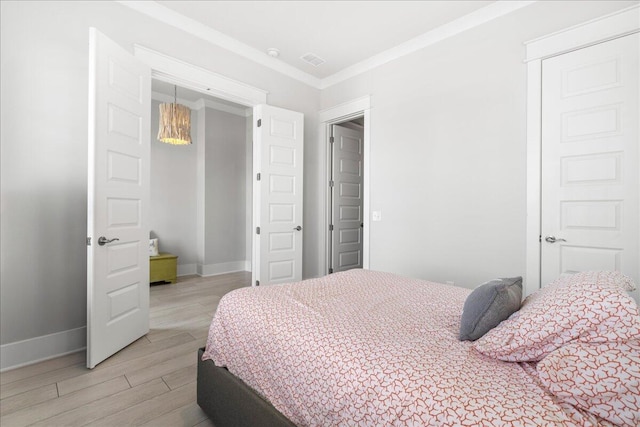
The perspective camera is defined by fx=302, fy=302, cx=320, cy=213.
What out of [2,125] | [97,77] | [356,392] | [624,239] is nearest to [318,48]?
[97,77]

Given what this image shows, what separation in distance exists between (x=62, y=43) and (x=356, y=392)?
3.13 m

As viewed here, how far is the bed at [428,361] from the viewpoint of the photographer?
731 mm

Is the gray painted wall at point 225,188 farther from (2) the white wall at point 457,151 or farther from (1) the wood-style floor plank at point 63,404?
(1) the wood-style floor plank at point 63,404

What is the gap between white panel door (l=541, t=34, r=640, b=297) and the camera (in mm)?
2096

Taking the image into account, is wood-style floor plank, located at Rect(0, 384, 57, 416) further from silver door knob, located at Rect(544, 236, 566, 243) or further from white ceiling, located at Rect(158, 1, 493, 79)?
silver door knob, located at Rect(544, 236, 566, 243)

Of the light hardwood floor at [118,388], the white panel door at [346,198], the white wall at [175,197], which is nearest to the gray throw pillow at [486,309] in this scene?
the light hardwood floor at [118,388]

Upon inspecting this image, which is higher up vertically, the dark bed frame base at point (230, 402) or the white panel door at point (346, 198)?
the white panel door at point (346, 198)

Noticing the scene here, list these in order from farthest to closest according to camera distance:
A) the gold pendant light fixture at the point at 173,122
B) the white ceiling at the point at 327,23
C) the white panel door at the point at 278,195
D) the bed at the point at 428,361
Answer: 1. the gold pendant light fixture at the point at 173,122
2. the white panel door at the point at 278,195
3. the white ceiling at the point at 327,23
4. the bed at the point at 428,361

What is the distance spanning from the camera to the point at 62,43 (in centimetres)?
232

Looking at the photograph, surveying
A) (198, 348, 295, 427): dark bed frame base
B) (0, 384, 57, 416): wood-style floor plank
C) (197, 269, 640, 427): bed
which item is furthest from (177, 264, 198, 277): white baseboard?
(197, 269, 640, 427): bed

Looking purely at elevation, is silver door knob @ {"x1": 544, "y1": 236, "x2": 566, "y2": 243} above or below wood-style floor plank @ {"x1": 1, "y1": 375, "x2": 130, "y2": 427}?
above

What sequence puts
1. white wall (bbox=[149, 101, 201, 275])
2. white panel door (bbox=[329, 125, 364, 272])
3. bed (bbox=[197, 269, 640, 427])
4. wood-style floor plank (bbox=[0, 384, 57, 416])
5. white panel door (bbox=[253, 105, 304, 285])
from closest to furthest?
bed (bbox=[197, 269, 640, 427])
wood-style floor plank (bbox=[0, 384, 57, 416])
white panel door (bbox=[253, 105, 304, 285])
white panel door (bbox=[329, 125, 364, 272])
white wall (bbox=[149, 101, 201, 275])

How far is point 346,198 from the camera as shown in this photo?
4.62m

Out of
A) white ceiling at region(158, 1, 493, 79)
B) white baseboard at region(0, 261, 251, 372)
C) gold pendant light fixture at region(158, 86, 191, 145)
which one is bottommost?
white baseboard at region(0, 261, 251, 372)
